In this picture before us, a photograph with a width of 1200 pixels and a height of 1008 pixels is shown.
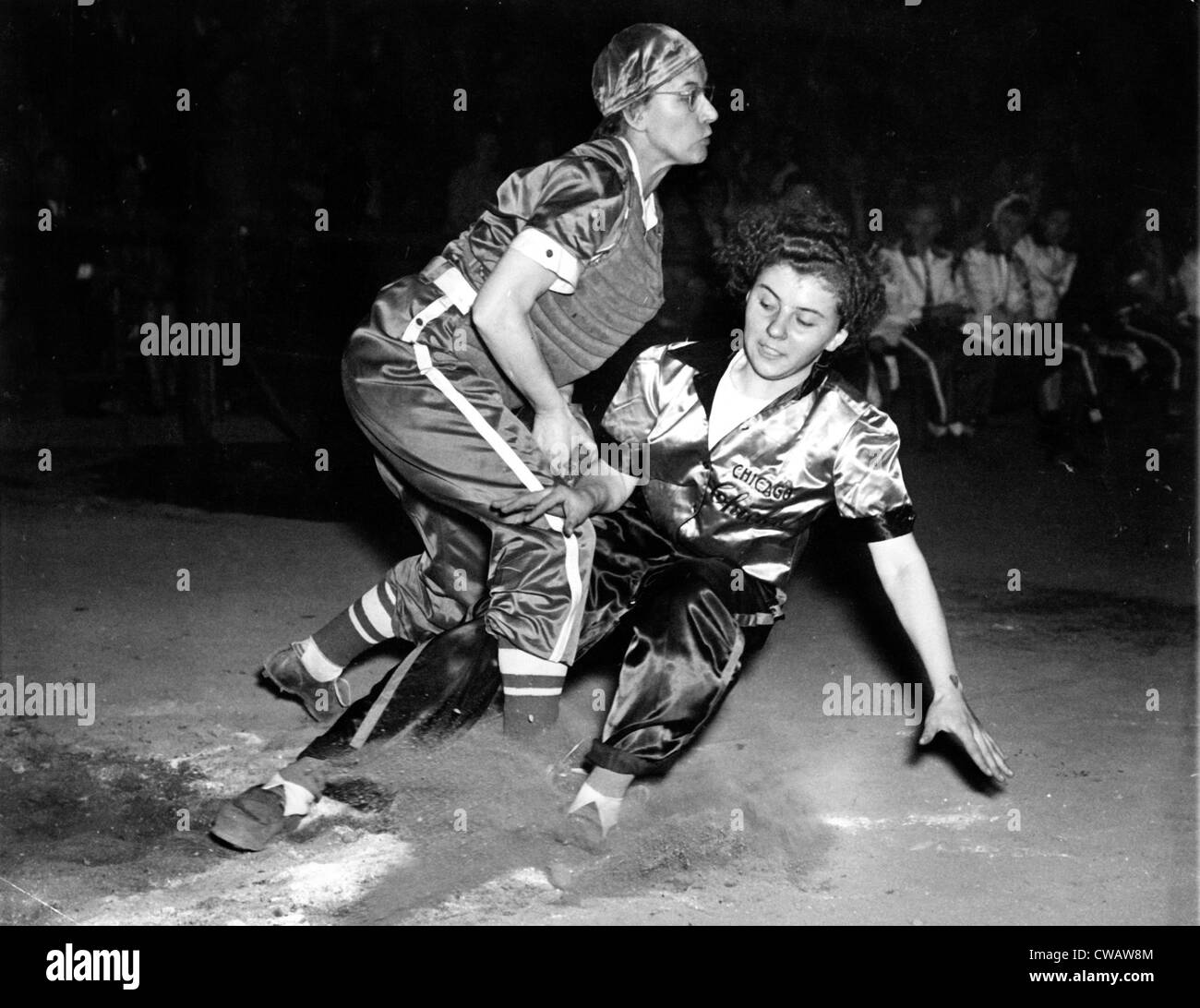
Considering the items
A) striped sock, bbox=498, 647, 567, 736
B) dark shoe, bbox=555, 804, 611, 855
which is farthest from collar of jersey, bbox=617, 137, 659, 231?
dark shoe, bbox=555, 804, 611, 855

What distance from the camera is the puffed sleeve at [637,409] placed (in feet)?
10.5

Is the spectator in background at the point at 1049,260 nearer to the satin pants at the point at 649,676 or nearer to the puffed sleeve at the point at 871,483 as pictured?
the puffed sleeve at the point at 871,483

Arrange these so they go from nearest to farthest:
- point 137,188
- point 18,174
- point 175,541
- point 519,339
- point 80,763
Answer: point 519,339, point 80,763, point 175,541, point 137,188, point 18,174

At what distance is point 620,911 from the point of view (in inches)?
105

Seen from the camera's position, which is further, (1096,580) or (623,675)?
(1096,580)

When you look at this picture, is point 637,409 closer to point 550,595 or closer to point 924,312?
point 550,595

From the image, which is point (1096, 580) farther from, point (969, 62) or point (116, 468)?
point (969, 62)

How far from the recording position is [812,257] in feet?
9.95

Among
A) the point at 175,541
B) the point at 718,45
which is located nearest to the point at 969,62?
the point at 718,45

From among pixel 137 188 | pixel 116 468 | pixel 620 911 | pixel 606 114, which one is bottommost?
pixel 620 911

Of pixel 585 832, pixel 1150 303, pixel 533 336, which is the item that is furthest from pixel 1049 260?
pixel 585 832

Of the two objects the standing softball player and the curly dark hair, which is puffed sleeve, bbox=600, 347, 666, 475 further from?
the curly dark hair

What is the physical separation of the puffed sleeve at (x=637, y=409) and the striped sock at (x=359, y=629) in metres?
0.82

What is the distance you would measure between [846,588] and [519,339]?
2.54 metres
